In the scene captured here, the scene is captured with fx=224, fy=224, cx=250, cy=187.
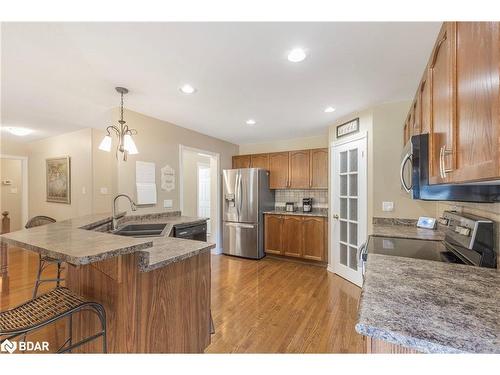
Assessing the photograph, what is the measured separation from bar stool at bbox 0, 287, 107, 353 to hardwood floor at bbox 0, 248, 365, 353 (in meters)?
0.75

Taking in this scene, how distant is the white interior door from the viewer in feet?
19.4

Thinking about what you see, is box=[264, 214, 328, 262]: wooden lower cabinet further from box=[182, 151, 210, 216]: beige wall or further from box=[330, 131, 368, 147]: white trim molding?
box=[182, 151, 210, 216]: beige wall

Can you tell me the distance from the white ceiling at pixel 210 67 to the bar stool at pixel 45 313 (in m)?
1.52

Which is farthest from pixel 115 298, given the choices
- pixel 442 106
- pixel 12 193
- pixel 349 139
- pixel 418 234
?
pixel 12 193

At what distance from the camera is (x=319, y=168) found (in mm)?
3932

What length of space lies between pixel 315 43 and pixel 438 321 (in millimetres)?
1593

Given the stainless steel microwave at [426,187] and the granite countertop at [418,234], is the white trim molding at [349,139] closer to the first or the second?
the granite countertop at [418,234]

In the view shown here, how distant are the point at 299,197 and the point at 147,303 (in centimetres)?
360

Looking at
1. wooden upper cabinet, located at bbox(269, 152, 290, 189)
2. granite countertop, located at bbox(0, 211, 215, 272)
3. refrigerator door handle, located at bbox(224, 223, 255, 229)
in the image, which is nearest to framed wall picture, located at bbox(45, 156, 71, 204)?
refrigerator door handle, located at bbox(224, 223, 255, 229)

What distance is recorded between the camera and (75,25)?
1315mm

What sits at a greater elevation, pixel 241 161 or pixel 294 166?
pixel 241 161

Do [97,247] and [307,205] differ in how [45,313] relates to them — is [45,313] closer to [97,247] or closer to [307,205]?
[97,247]
